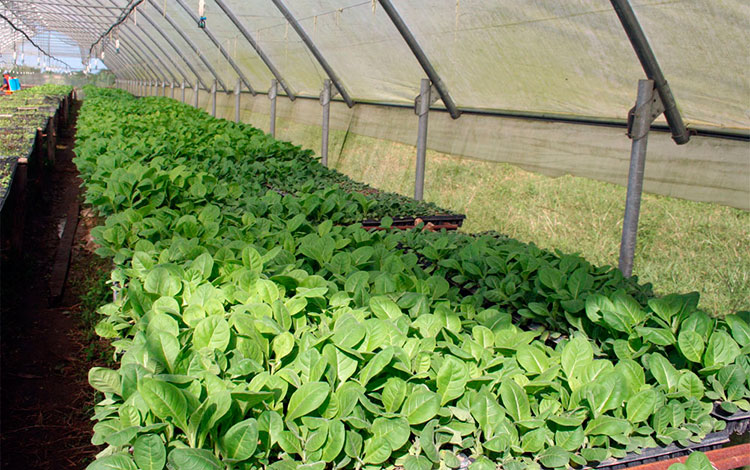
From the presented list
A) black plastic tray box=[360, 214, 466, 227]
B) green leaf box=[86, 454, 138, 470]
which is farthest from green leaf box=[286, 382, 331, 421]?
black plastic tray box=[360, 214, 466, 227]

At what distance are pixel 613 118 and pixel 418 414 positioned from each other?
5790 millimetres

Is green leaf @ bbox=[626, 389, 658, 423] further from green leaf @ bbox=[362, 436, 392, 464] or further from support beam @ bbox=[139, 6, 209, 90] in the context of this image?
support beam @ bbox=[139, 6, 209, 90]

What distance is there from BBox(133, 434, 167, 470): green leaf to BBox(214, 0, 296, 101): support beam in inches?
501

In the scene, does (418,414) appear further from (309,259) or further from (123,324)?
(309,259)

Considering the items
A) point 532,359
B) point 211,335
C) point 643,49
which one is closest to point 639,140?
point 643,49

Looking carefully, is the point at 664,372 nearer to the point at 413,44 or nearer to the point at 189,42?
the point at 413,44

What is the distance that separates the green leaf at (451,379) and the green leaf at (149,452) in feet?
2.18

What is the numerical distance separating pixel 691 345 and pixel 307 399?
46.1 inches

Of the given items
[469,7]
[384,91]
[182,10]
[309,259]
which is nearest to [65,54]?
[182,10]

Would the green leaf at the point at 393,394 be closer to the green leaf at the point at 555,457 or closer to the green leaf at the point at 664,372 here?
the green leaf at the point at 555,457

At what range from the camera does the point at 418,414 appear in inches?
56.9

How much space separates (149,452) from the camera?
1271mm

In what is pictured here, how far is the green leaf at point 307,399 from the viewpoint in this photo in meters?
1.41

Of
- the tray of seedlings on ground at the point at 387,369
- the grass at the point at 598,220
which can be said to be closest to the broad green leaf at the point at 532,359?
the tray of seedlings on ground at the point at 387,369
